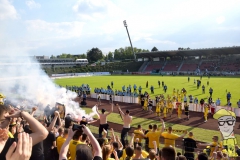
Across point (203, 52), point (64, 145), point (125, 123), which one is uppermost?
point (203, 52)

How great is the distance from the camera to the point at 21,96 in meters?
17.9

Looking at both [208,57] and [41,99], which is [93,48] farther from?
[41,99]

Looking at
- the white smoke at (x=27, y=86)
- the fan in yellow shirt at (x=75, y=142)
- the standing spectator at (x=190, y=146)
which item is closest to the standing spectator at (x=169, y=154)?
the fan in yellow shirt at (x=75, y=142)

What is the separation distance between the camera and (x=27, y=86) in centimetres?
1817

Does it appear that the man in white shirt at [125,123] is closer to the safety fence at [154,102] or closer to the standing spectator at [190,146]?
the standing spectator at [190,146]

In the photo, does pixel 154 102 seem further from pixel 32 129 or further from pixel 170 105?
pixel 32 129

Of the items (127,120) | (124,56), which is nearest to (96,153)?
(127,120)

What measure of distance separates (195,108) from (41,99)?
39.4 ft

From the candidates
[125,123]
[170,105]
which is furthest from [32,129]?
[170,105]

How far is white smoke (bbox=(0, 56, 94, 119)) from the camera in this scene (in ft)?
52.3

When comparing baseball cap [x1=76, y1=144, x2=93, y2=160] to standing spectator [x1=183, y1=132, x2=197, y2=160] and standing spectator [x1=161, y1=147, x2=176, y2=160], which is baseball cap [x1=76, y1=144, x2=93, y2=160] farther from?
standing spectator [x1=183, y1=132, x2=197, y2=160]

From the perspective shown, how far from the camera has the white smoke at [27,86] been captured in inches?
627

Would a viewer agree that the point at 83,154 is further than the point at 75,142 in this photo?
No

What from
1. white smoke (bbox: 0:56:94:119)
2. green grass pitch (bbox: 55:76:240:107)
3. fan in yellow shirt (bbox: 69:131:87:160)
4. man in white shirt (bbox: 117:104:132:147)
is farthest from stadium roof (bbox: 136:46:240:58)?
fan in yellow shirt (bbox: 69:131:87:160)
